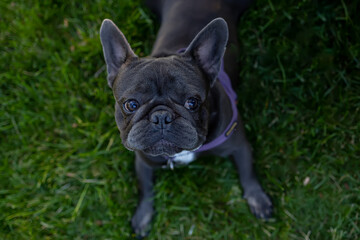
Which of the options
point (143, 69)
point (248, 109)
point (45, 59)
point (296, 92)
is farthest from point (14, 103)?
point (296, 92)

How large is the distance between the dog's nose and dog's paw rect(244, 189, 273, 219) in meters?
1.52

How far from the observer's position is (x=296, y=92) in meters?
3.77

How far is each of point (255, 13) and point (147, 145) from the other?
2.34m

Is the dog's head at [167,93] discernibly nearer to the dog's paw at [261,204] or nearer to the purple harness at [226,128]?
the purple harness at [226,128]

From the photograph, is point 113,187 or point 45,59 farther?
point 45,59

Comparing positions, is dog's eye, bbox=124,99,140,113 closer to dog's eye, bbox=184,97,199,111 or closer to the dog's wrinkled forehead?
the dog's wrinkled forehead

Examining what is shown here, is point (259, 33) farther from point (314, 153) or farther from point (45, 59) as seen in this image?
point (45, 59)

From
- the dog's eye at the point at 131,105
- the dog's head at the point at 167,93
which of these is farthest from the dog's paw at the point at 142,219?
the dog's eye at the point at 131,105

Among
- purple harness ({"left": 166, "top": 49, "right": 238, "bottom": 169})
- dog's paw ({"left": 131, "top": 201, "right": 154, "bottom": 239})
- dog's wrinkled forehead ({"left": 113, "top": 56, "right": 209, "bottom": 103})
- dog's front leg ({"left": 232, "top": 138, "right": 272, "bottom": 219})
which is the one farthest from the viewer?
dog's paw ({"left": 131, "top": 201, "right": 154, "bottom": 239})

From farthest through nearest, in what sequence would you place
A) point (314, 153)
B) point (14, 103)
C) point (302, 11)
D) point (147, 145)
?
point (14, 103)
point (302, 11)
point (314, 153)
point (147, 145)

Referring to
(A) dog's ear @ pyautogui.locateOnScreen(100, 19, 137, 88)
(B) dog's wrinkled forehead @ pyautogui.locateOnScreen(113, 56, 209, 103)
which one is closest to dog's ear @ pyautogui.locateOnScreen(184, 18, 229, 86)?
(B) dog's wrinkled forehead @ pyautogui.locateOnScreen(113, 56, 209, 103)

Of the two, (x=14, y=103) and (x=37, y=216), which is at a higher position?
(x=14, y=103)

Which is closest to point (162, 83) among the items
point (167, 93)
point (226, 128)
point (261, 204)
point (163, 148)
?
point (167, 93)

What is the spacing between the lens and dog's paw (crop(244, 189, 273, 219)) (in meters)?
3.42
